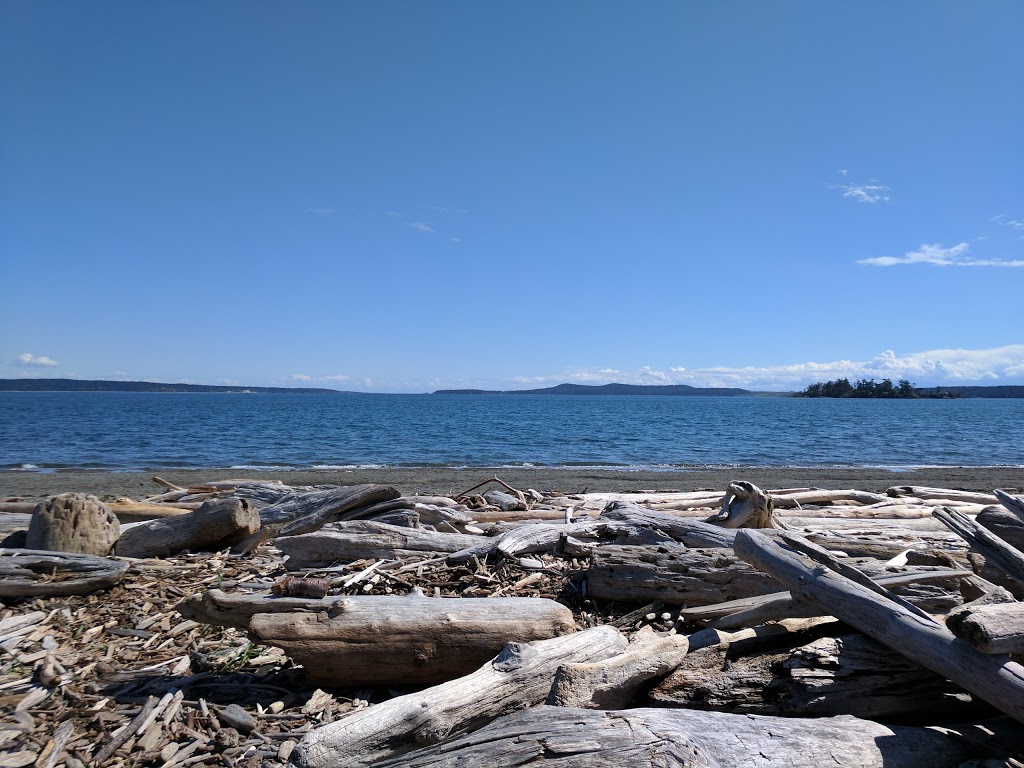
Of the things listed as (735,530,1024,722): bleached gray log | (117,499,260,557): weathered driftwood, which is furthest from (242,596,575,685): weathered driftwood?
(117,499,260,557): weathered driftwood

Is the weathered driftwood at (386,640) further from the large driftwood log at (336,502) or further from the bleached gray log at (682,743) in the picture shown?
the large driftwood log at (336,502)

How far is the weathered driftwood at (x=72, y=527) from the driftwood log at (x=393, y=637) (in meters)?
3.57

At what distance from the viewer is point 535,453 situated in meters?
28.5

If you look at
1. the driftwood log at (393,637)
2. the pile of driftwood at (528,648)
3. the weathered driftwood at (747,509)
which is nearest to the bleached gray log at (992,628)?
the pile of driftwood at (528,648)

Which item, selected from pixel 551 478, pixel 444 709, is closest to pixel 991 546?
pixel 444 709

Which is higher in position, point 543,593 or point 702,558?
point 702,558

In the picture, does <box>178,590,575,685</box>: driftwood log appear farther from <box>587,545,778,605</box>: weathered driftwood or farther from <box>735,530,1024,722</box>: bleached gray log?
<box>735,530,1024,722</box>: bleached gray log

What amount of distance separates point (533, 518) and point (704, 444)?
2658 cm

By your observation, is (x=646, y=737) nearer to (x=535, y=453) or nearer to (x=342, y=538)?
(x=342, y=538)

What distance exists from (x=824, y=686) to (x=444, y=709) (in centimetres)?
190

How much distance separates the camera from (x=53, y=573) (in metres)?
5.59

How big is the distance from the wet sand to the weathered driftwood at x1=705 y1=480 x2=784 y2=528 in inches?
354

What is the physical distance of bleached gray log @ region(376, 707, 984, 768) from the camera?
2.57 m

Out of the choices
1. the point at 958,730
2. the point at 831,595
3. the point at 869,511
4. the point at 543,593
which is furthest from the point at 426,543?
the point at 869,511
